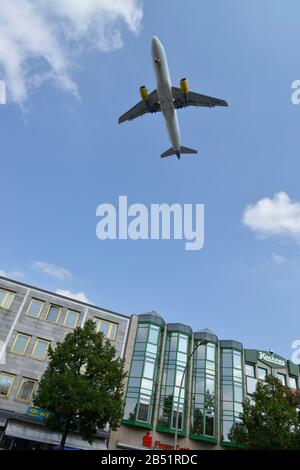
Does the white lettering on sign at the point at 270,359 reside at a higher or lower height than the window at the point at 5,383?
higher

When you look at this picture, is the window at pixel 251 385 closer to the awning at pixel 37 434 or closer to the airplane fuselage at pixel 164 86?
the awning at pixel 37 434

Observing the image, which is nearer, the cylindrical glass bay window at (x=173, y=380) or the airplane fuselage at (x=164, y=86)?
the airplane fuselage at (x=164, y=86)

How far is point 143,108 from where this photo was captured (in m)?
29.5

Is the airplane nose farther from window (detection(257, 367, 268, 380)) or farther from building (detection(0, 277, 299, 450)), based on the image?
window (detection(257, 367, 268, 380))

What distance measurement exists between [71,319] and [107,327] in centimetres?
383

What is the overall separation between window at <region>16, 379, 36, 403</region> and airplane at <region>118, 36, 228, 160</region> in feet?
80.0

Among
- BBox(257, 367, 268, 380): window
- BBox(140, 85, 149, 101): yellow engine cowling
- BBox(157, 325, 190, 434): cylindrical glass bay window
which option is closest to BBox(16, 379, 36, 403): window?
BBox(157, 325, 190, 434): cylindrical glass bay window

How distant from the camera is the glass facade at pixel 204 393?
109 feet

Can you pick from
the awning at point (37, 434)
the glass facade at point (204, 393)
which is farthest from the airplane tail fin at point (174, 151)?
the awning at point (37, 434)

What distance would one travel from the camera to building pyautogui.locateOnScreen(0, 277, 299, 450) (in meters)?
27.2

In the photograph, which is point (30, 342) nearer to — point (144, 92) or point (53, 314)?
point (53, 314)
